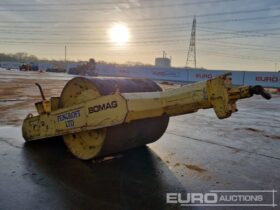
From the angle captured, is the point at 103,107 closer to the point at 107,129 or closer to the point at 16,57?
the point at 107,129

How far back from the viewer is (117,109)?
425 centimetres

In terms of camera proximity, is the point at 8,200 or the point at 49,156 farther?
the point at 49,156

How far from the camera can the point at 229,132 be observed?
7.77m

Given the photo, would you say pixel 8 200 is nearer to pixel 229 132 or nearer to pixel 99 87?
pixel 99 87

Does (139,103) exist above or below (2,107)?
above

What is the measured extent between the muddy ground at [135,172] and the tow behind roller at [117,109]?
322 mm

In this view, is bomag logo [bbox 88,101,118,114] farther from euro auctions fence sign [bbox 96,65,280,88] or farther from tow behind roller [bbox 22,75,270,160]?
euro auctions fence sign [bbox 96,65,280,88]

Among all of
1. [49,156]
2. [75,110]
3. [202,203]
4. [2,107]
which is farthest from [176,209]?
[2,107]

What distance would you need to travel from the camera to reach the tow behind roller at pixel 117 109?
3896mm

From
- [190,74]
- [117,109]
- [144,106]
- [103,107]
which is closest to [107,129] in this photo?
[103,107]

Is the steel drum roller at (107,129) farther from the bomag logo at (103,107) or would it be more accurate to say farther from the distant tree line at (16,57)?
the distant tree line at (16,57)

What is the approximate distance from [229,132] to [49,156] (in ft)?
14.5

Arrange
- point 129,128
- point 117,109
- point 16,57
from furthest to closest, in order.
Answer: point 16,57 < point 129,128 < point 117,109

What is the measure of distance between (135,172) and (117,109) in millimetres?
1000
